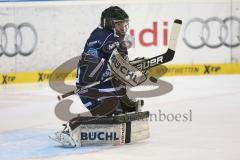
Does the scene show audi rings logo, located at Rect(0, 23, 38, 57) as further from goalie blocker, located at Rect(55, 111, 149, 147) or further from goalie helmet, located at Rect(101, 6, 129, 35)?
goalie blocker, located at Rect(55, 111, 149, 147)

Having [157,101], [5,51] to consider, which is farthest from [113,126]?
[5,51]

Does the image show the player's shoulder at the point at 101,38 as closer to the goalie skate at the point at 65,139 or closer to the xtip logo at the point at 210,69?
the goalie skate at the point at 65,139

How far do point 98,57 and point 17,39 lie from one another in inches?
236

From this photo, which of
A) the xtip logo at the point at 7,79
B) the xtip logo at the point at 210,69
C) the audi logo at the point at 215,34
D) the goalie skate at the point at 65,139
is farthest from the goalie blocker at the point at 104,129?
the xtip logo at the point at 210,69

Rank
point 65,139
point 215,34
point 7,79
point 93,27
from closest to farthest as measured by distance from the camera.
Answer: point 65,139, point 7,79, point 93,27, point 215,34

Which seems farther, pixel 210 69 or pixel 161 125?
pixel 210 69

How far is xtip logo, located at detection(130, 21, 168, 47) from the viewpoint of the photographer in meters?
12.6

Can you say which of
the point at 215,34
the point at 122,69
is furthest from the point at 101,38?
the point at 215,34

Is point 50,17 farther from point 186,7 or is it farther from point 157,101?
point 157,101

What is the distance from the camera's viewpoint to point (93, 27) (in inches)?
489

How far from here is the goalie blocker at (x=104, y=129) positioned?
602cm

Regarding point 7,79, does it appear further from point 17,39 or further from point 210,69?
point 210,69

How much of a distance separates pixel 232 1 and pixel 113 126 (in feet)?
24.5

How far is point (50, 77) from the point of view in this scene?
1212 cm
